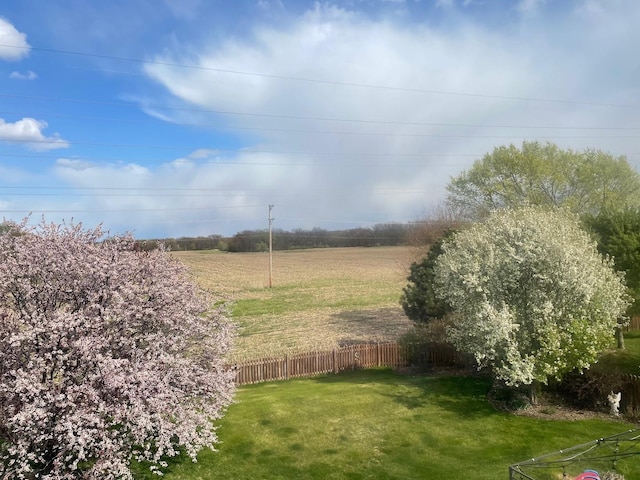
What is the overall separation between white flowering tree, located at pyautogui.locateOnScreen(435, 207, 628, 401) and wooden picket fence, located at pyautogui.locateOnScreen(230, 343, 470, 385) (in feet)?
21.8

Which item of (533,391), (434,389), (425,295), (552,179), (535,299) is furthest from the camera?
(552,179)

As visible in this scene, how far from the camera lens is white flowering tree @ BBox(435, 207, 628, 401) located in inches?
641

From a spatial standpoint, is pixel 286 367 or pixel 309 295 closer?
pixel 286 367

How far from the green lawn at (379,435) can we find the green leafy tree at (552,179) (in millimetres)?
26183

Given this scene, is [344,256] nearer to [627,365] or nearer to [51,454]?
[627,365]

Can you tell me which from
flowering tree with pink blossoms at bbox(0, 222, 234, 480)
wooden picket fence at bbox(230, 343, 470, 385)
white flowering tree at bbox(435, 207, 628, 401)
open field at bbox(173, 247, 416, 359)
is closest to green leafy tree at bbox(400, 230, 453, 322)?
wooden picket fence at bbox(230, 343, 470, 385)

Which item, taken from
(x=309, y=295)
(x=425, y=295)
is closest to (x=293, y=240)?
(x=309, y=295)

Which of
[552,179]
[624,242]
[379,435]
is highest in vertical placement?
[552,179]

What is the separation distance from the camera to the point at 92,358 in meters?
10.6

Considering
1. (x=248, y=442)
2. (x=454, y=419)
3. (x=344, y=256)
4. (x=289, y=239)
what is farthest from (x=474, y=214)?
(x=289, y=239)

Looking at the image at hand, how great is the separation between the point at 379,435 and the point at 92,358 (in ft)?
31.7

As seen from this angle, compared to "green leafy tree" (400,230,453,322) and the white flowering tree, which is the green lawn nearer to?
the white flowering tree

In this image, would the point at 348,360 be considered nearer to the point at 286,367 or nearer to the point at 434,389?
the point at 286,367

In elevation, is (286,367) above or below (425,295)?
below
